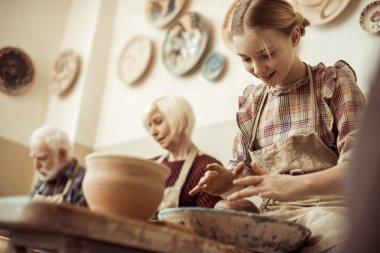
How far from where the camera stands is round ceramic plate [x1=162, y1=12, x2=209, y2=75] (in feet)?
9.39

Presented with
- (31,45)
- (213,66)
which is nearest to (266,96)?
(213,66)

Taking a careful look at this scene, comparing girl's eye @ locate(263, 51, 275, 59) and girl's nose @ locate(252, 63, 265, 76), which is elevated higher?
girl's eye @ locate(263, 51, 275, 59)

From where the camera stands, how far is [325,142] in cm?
134

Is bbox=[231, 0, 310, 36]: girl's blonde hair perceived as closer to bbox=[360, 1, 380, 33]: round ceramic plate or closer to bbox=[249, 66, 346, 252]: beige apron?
bbox=[249, 66, 346, 252]: beige apron

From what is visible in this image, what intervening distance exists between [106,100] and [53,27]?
101cm

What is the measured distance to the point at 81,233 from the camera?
2.35 ft

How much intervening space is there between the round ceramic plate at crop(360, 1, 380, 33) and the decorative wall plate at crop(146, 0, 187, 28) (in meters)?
1.46

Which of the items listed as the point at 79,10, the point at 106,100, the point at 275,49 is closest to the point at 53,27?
the point at 79,10

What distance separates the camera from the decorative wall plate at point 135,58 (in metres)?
3.27

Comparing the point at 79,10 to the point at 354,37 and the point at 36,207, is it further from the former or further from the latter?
the point at 36,207

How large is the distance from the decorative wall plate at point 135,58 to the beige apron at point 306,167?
1.90 meters

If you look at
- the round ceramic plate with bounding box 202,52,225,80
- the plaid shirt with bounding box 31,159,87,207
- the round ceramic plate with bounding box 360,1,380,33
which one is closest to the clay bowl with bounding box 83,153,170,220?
the round ceramic plate with bounding box 360,1,380,33

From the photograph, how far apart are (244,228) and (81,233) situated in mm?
364

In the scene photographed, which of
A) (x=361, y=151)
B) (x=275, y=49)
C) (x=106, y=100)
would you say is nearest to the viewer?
(x=361, y=151)
